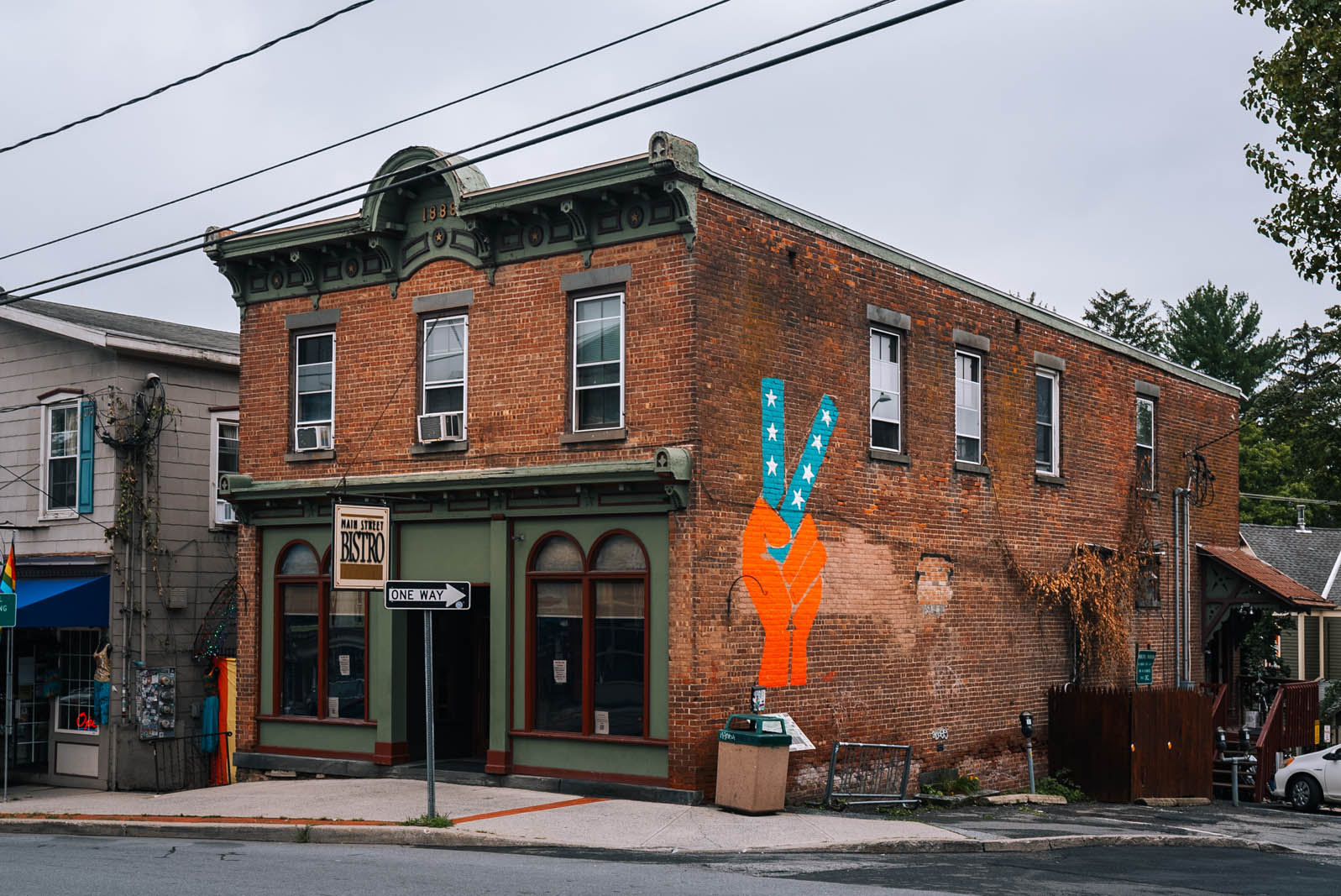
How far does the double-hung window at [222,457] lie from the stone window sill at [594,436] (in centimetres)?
835

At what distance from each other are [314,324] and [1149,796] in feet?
48.5

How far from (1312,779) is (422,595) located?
17.4 metres

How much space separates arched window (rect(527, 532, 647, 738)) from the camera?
55.7 ft

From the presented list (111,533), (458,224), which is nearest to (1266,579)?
(458,224)

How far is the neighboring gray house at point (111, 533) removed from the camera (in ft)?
73.0

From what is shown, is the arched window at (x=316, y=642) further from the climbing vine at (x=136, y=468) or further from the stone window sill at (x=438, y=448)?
the climbing vine at (x=136, y=468)

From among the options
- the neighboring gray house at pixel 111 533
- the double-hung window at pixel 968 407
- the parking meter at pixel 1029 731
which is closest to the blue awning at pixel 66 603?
the neighboring gray house at pixel 111 533

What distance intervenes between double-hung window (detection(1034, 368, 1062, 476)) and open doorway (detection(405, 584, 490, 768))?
9.71 m

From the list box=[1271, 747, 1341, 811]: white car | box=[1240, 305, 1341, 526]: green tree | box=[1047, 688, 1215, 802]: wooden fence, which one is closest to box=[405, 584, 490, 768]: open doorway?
box=[1047, 688, 1215, 802]: wooden fence

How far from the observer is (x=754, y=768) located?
15508 millimetres

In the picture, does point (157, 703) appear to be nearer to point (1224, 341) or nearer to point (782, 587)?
point (782, 587)

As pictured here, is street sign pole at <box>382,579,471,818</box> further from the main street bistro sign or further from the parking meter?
the parking meter

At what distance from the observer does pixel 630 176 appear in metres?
16.4

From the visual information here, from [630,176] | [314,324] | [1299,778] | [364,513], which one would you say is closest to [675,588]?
[364,513]
